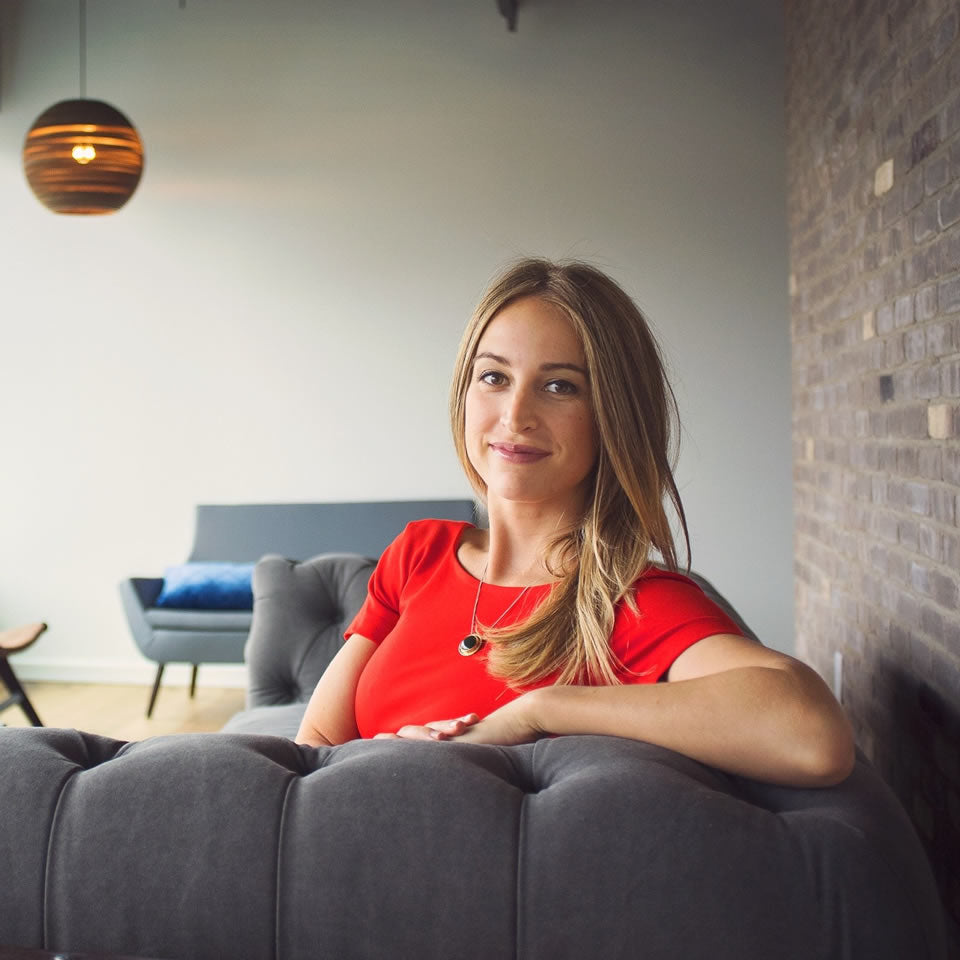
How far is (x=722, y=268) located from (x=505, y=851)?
4.26 metres

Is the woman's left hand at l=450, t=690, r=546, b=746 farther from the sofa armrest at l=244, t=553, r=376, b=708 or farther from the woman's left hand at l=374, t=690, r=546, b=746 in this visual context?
the sofa armrest at l=244, t=553, r=376, b=708

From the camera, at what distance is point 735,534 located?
480 cm

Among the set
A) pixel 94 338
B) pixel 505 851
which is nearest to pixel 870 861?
pixel 505 851

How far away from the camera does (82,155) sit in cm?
396

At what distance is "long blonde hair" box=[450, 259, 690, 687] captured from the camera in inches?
48.9

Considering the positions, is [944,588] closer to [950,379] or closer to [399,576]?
[950,379]

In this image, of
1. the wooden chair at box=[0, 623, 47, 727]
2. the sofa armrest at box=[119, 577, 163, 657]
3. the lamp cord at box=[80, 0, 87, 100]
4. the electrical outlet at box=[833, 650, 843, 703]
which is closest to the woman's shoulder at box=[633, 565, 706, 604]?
the electrical outlet at box=[833, 650, 843, 703]

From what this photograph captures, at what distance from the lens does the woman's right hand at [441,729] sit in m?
1.16

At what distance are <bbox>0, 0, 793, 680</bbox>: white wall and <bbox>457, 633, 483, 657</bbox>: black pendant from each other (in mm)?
3580

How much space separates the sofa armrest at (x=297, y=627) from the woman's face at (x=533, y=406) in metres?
1.21

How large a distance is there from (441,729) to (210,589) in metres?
3.45

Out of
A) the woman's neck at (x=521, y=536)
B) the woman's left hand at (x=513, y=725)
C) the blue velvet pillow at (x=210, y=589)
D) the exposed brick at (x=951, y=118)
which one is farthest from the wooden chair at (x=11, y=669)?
the exposed brick at (x=951, y=118)

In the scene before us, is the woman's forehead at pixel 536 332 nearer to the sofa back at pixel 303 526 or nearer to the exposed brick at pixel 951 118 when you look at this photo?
the exposed brick at pixel 951 118

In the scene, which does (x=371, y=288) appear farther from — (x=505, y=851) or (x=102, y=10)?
(x=505, y=851)
